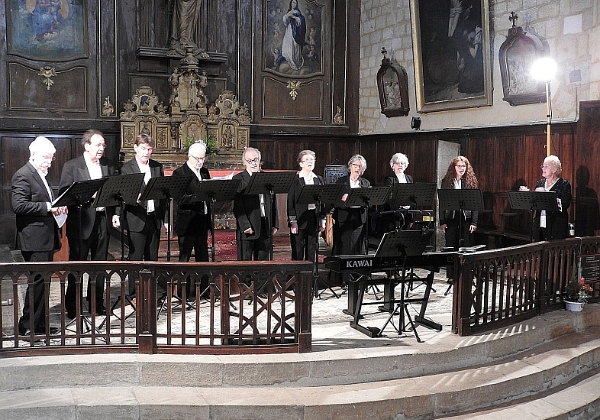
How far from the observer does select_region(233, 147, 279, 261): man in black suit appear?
24.2 ft

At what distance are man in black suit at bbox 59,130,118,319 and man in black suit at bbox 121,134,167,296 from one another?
0.65 feet

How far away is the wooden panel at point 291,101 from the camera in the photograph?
13.2 metres

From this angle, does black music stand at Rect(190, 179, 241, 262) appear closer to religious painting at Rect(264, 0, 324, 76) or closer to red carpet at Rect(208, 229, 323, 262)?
A: red carpet at Rect(208, 229, 323, 262)

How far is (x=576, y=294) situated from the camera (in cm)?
760

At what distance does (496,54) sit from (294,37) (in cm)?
414

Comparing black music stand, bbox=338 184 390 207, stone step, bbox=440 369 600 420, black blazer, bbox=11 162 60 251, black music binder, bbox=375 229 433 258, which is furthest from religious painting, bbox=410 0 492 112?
black blazer, bbox=11 162 60 251

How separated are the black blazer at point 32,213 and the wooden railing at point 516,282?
347 cm

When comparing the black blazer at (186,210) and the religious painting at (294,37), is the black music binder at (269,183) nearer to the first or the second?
the black blazer at (186,210)

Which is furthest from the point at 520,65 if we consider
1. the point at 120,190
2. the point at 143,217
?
the point at 120,190

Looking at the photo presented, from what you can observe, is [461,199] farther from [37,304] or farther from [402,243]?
[37,304]

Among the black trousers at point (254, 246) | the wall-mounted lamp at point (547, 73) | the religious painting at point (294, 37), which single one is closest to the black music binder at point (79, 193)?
the black trousers at point (254, 246)

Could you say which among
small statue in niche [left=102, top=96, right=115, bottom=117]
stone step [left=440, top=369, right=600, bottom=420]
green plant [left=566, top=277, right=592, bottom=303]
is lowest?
stone step [left=440, top=369, right=600, bottom=420]

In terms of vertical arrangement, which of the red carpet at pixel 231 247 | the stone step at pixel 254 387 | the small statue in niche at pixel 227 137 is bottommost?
the stone step at pixel 254 387

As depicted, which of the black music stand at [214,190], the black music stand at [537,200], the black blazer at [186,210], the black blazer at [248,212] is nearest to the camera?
the black music stand at [214,190]
